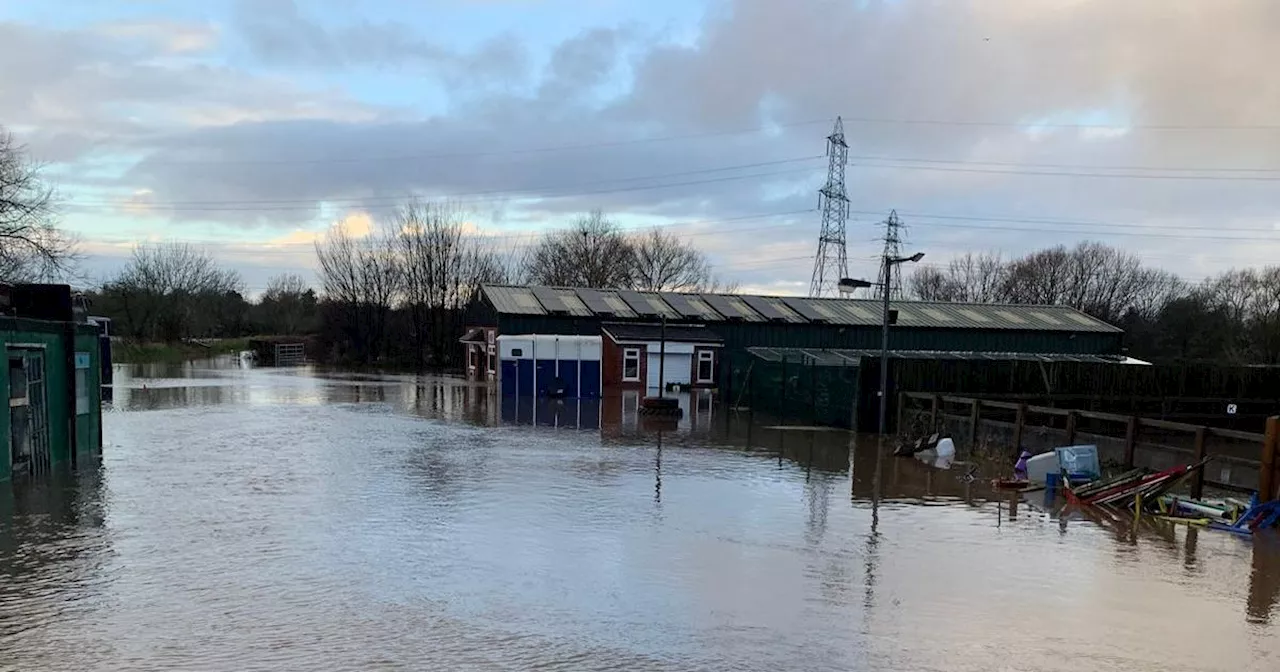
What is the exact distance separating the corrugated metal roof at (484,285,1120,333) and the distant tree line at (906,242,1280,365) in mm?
15390

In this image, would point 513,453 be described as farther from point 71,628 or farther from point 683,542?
point 71,628

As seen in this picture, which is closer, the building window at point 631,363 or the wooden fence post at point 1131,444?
the wooden fence post at point 1131,444

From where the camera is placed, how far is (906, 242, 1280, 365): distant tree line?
60.5 metres

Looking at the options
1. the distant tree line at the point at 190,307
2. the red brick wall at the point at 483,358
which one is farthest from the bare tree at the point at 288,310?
the red brick wall at the point at 483,358

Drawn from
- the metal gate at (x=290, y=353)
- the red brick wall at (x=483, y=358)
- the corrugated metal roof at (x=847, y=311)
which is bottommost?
the metal gate at (x=290, y=353)

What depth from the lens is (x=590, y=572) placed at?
8.46 meters

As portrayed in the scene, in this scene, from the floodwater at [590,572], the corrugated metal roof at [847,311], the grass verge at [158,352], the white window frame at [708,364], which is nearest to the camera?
the floodwater at [590,572]

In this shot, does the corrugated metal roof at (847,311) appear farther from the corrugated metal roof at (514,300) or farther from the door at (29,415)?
the door at (29,415)

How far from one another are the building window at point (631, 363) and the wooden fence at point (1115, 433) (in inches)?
680

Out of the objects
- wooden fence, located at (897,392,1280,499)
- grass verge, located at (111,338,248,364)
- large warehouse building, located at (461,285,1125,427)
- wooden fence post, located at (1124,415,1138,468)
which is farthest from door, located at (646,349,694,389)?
grass verge, located at (111,338,248,364)

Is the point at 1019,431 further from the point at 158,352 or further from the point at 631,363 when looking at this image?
the point at 158,352

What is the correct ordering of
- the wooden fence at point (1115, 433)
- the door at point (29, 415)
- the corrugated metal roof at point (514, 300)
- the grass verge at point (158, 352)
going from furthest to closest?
the grass verge at point (158, 352) → the corrugated metal roof at point (514, 300) → the door at point (29, 415) → the wooden fence at point (1115, 433)

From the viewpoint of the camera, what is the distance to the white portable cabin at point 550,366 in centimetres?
3438

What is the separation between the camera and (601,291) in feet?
144
